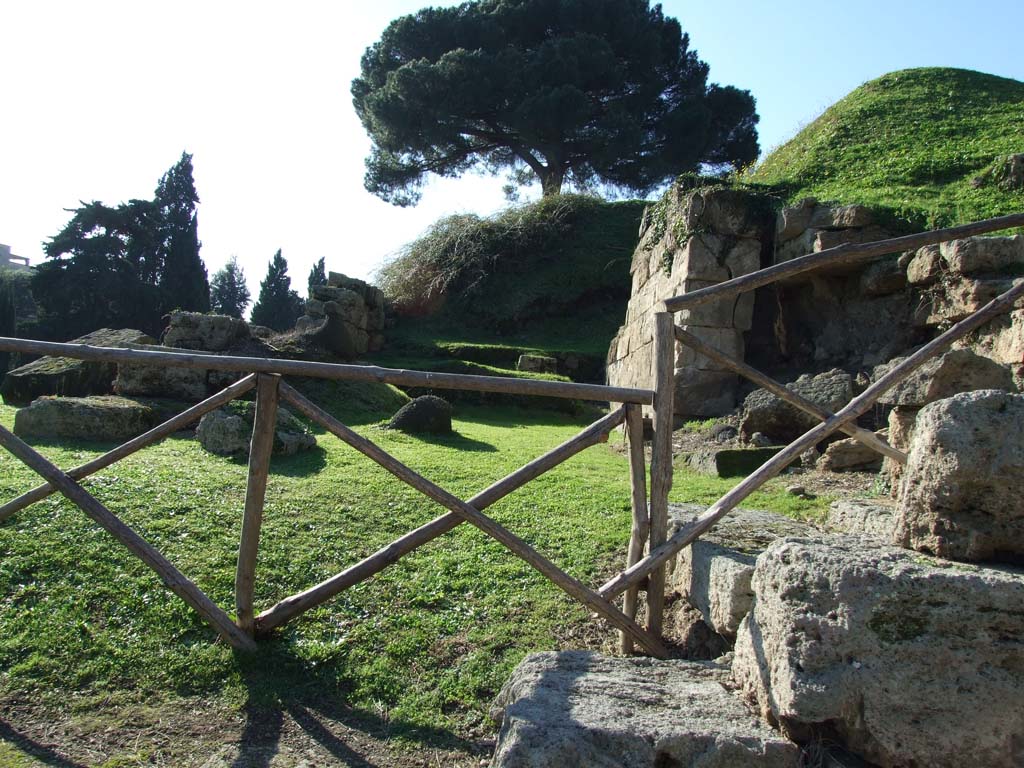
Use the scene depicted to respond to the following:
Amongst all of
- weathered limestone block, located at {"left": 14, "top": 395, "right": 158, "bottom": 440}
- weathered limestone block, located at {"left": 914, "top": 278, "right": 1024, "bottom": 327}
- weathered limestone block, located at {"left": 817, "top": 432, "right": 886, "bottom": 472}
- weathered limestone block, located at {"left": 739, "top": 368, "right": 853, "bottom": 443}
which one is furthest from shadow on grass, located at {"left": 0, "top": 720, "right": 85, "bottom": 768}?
weathered limestone block, located at {"left": 914, "top": 278, "right": 1024, "bottom": 327}

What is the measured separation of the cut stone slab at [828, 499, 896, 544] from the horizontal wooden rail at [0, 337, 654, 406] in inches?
65.0

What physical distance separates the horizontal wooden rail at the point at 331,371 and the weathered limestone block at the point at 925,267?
5175 millimetres

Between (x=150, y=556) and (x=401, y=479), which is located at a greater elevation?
(x=401, y=479)

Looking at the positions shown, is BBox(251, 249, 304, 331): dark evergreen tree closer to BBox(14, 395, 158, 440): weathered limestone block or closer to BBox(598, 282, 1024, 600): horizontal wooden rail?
BBox(14, 395, 158, 440): weathered limestone block

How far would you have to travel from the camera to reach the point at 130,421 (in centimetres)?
779

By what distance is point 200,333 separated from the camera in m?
11.4

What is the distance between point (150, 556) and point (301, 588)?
38.8 inches

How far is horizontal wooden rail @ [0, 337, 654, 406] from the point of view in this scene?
377cm

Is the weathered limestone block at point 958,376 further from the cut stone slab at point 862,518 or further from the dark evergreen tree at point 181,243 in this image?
the dark evergreen tree at point 181,243

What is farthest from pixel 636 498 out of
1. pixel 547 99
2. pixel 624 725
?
pixel 547 99

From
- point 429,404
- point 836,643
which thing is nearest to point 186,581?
point 836,643

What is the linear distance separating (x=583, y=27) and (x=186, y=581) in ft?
86.3

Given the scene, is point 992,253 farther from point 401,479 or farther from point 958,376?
point 401,479

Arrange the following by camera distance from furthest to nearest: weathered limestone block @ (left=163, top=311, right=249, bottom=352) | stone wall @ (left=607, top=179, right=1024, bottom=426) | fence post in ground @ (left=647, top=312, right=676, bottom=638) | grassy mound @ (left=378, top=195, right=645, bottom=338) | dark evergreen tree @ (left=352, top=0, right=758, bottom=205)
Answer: dark evergreen tree @ (left=352, top=0, right=758, bottom=205) → grassy mound @ (left=378, top=195, right=645, bottom=338) → weathered limestone block @ (left=163, top=311, right=249, bottom=352) → stone wall @ (left=607, top=179, right=1024, bottom=426) → fence post in ground @ (left=647, top=312, right=676, bottom=638)
